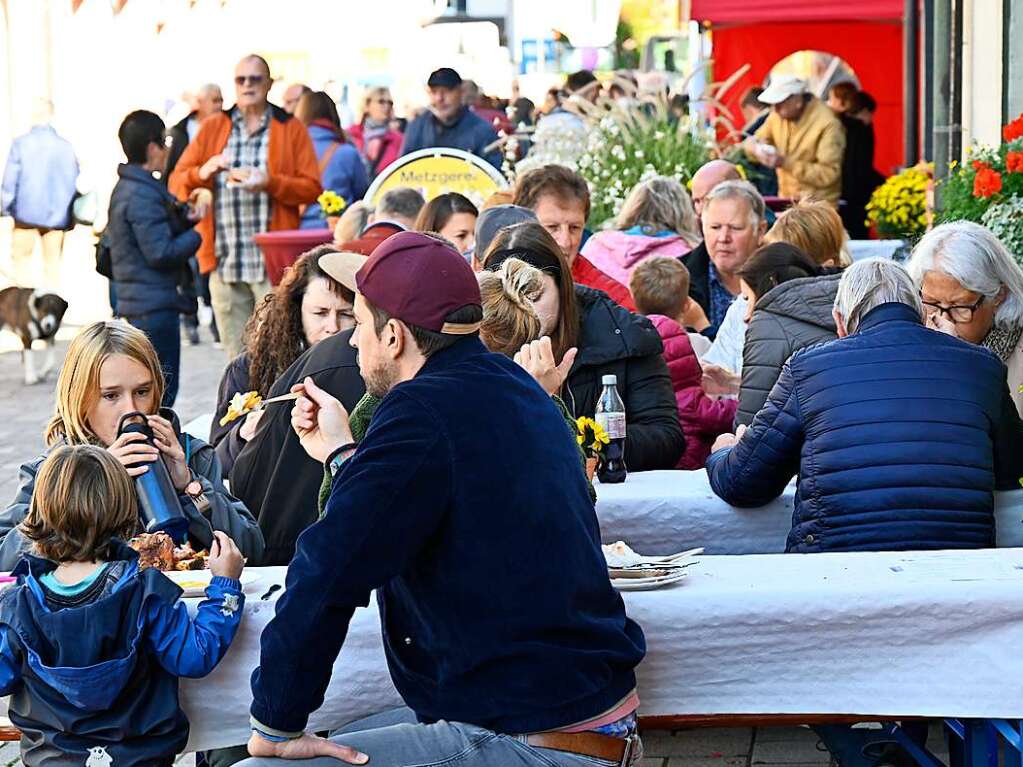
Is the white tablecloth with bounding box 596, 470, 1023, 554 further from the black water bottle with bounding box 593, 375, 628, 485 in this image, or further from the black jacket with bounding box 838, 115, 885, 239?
the black jacket with bounding box 838, 115, 885, 239

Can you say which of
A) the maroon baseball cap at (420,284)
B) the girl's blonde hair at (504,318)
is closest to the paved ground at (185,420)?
the girl's blonde hair at (504,318)

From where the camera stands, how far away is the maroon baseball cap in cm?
296

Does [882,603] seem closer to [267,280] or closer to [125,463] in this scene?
[125,463]

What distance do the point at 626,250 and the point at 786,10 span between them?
7280 millimetres

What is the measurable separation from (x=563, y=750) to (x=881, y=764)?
1265mm

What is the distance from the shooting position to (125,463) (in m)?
3.63

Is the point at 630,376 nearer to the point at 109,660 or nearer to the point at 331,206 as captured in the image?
the point at 109,660

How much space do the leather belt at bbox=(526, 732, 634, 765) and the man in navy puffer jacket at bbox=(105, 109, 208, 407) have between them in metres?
7.40

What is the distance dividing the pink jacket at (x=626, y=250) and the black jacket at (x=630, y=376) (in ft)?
8.99

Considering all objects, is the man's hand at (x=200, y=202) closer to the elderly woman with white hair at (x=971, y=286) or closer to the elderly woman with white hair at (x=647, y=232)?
the elderly woman with white hair at (x=647, y=232)

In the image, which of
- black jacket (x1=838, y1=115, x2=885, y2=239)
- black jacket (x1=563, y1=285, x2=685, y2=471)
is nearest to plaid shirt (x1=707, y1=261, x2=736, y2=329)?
black jacket (x1=563, y1=285, x2=685, y2=471)

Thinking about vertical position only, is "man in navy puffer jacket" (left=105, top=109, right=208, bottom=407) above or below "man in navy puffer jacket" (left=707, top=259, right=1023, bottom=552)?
above

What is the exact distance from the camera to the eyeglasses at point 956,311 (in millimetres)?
4898

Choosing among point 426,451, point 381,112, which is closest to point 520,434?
point 426,451
